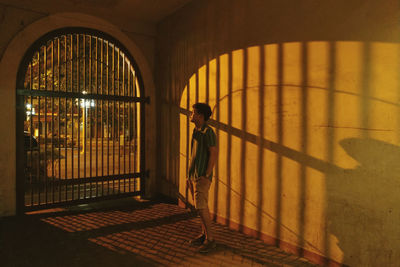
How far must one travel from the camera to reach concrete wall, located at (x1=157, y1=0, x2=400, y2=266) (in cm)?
265

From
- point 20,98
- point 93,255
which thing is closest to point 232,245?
point 93,255

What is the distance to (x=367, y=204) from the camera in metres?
2.75

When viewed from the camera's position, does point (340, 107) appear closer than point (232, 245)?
Yes

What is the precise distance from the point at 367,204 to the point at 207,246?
6.02 feet

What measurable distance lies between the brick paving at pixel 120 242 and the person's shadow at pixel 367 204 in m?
0.60

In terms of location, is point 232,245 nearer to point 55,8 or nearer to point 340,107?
point 340,107

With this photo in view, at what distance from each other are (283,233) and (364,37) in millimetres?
2386

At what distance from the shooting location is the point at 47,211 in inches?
196

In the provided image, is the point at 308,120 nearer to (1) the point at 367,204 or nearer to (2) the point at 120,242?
(1) the point at 367,204

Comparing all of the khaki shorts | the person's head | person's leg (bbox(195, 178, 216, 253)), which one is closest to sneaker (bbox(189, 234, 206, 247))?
person's leg (bbox(195, 178, 216, 253))

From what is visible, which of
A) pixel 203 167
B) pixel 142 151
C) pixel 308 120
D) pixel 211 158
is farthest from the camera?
pixel 142 151

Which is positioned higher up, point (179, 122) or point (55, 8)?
point (55, 8)

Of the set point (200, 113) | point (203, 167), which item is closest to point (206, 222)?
point (203, 167)

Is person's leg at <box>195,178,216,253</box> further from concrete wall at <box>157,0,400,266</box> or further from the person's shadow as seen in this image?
the person's shadow
